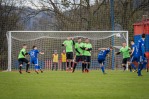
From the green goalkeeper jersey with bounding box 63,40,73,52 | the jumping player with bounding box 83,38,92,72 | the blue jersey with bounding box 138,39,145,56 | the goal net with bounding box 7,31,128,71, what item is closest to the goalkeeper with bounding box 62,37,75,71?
the green goalkeeper jersey with bounding box 63,40,73,52

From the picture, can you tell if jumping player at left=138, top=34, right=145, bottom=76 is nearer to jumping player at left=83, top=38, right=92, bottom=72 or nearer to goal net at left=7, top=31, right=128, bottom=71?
jumping player at left=83, top=38, right=92, bottom=72

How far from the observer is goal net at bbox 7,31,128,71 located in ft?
103

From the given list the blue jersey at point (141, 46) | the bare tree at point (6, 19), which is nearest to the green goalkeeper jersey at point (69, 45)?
the bare tree at point (6, 19)

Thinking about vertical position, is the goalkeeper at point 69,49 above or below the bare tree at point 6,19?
below

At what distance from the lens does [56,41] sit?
32.1 m

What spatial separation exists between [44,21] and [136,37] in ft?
28.0

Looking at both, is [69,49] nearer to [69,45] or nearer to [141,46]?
[69,45]

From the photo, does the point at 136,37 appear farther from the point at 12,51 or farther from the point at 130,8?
the point at 12,51

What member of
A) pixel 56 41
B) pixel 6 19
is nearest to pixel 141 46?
pixel 56 41

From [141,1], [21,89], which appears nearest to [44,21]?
[141,1]

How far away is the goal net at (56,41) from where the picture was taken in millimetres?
31391

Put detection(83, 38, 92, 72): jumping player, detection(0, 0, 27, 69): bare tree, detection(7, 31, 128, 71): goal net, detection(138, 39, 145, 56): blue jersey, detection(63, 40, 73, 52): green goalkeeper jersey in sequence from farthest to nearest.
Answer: detection(0, 0, 27, 69): bare tree, detection(7, 31, 128, 71): goal net, detection(63, 40, 73, 52): green goalkeeper jersey, detection(83, 38, 92, 72): jumping player, detection(138, 39, 145, 56): blue jersey

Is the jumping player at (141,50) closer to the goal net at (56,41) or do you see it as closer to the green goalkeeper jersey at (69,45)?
the green goalkeeper jersey at (69,45)

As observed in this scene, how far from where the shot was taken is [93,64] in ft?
104
